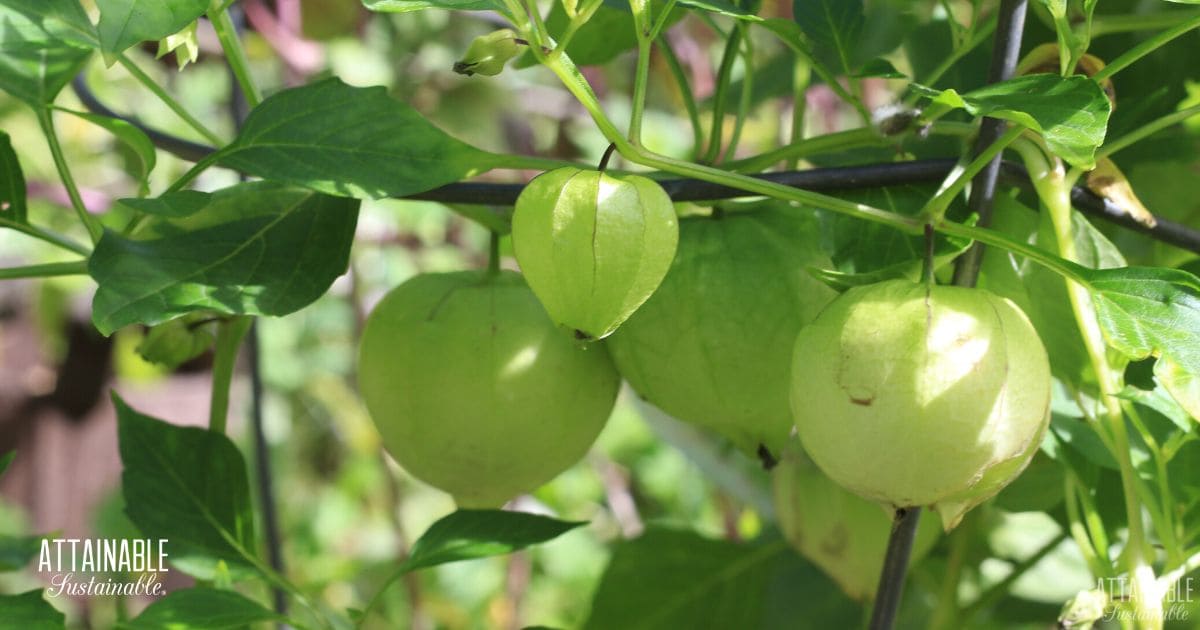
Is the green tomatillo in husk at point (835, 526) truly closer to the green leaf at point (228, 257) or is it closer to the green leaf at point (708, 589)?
the green leaf at point (708, 589)

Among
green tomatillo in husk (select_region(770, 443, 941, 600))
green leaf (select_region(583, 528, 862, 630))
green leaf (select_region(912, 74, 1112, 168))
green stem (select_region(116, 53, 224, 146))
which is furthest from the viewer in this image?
green leaf (select_region(583, 528, 862, 630))

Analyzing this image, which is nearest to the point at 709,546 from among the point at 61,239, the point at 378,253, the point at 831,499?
the point at 831,499

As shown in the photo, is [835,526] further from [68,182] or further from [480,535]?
[68,182]

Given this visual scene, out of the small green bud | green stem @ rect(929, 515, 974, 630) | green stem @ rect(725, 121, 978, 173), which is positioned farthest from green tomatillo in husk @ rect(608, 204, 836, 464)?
green stem @ rect(929, 515, 974, 630)

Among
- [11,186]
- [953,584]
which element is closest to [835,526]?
[953,584]

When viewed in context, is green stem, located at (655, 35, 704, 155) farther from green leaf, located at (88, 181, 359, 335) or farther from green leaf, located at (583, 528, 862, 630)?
green leaf, located at (583, 528, 862, 630)

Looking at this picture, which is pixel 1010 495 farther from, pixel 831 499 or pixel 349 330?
pixel 349 330
